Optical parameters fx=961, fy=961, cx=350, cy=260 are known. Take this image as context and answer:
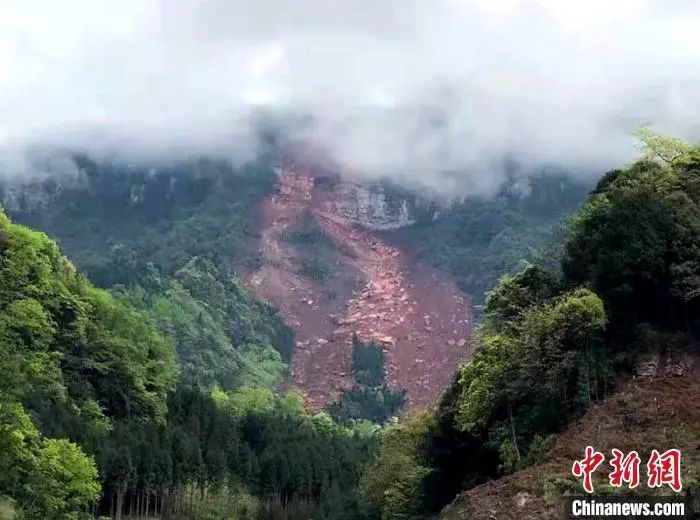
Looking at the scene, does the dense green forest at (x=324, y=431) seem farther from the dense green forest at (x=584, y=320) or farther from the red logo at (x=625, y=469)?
the red logo at (x=625, y=469)

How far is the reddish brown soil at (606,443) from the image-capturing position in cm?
3219

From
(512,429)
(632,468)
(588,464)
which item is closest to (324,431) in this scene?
(512,429)

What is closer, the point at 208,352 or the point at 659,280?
the point at 659,280

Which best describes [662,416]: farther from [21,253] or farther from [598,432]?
[21,253]

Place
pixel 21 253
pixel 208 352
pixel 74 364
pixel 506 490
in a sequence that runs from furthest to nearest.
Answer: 1. pixel 208 352
2. pixel 74 364
3. pixel 21 253
4. pixel 506 490

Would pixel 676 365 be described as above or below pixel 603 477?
above

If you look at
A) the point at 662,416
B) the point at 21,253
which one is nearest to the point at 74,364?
the point at 21,253

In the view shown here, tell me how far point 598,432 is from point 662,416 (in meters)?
2.43

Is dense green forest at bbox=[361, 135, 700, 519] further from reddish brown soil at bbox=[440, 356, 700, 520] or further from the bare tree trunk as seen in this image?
reddish brown soil at bbox=[440, 356, 700, 520]

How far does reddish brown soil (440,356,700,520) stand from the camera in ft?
106

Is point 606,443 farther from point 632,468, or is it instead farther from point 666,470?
point 666,470

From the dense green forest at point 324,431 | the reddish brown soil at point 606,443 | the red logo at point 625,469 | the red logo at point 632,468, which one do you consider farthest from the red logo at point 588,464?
the dense green forest at point 324,431

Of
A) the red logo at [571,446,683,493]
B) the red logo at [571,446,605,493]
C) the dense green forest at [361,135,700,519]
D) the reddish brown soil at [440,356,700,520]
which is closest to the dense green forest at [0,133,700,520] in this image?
the dense green forest at [361,135,700,519]

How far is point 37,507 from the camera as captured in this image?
47.0m
